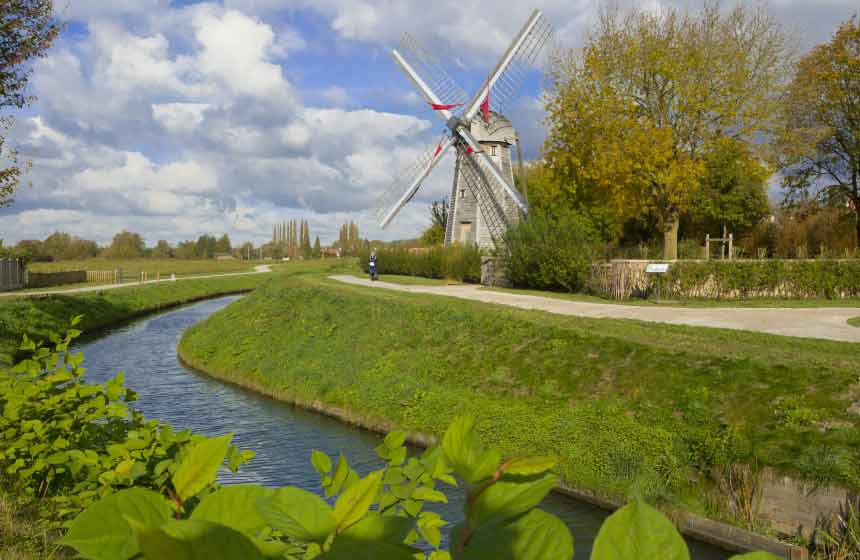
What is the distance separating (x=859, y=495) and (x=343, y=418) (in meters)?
10.5

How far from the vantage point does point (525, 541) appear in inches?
23.3

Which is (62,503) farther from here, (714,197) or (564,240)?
(714,197)

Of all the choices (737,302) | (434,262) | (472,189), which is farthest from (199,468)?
(472,189)

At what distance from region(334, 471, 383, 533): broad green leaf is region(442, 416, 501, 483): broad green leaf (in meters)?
0.08

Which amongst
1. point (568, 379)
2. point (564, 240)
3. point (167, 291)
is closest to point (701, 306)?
point (564, 240)

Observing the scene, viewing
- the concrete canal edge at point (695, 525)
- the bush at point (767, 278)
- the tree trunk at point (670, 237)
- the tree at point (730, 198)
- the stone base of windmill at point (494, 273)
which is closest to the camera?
the concrete canal edge at point (695, 525)

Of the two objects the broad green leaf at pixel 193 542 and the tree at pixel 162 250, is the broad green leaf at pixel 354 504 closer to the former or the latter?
the broad green leaf at pixel 193 542

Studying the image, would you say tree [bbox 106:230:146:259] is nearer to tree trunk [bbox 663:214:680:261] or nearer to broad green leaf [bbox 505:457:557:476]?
tree trunk [bbox 663:214:680:261]

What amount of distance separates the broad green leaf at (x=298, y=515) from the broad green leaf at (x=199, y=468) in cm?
19

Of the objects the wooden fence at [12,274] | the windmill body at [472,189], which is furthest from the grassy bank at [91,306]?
the windmill body at [472,189]

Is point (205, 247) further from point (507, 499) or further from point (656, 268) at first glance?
point (507, 499)

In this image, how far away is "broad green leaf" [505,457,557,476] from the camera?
0.64 m

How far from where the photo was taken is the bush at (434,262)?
3155cm

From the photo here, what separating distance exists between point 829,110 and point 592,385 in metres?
26.3
